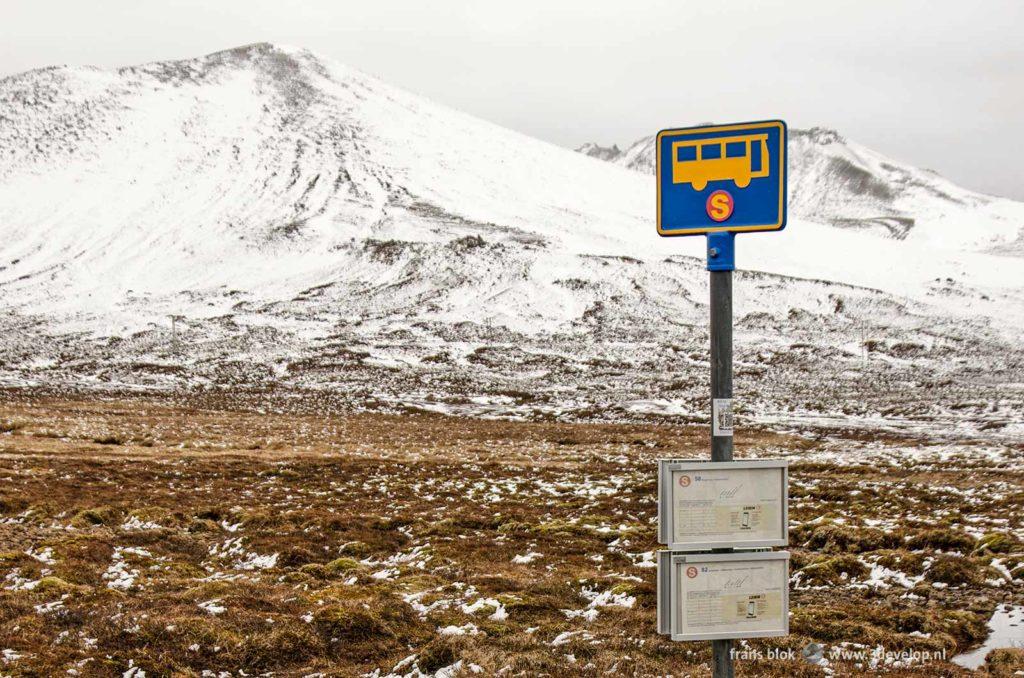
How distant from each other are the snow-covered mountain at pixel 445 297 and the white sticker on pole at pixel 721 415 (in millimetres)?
49313

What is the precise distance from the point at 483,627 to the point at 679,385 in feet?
232

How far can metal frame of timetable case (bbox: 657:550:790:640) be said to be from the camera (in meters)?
5.88

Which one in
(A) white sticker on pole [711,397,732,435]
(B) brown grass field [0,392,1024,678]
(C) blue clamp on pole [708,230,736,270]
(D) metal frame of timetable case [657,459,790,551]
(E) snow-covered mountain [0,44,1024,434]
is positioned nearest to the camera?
(D) metal frame of timetable case [657,459,790,551]

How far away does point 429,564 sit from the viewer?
15.2 metres

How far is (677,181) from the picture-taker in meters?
6.12

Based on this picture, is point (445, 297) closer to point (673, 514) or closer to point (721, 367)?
point (721, 367)

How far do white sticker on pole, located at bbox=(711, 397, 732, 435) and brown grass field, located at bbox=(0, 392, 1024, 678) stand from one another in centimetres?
440

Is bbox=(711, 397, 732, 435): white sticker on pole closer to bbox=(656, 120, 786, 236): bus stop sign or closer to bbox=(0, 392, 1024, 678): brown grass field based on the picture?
bbox=(656, 120, 786, 236): bus stop sign

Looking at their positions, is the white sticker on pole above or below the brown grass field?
above

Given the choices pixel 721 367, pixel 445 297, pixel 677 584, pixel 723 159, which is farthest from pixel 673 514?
pixel 445 297

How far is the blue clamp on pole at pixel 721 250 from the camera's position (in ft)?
19.8

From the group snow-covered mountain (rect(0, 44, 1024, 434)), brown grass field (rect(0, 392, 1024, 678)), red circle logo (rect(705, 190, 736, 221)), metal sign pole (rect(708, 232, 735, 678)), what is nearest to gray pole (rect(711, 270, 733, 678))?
metal sign pole (rect(708, 232, 735, 678))

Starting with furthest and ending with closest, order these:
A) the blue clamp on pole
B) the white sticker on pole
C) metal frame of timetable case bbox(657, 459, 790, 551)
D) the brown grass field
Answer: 1. the brown grass field
2. the blue clamp on pole
3. the white sticker on pole
4. metal frame of timetable case bbox(657, 459, 790, 551)

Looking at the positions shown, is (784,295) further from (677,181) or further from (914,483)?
(677,181)
